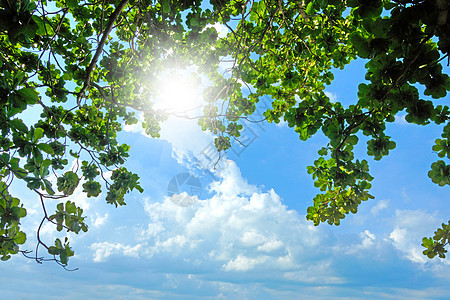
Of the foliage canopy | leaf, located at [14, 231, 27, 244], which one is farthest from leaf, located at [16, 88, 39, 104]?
leaf, located at [14, 231, 27, 244]

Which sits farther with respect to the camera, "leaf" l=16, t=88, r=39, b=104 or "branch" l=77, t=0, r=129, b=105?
"branch" l=77, t=0, r=129, b=105

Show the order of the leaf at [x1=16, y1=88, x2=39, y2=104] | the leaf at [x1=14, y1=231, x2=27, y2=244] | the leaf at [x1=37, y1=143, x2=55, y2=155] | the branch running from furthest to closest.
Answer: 1. the branch
2. the leaf at [x1=14, y1=231, x2=27, y2=244]
3. the leaf at [x1=37, y1=143, x2=55, y2=155]
4. the leaf at [x1=16, y1=88, x2=39, y2=104]

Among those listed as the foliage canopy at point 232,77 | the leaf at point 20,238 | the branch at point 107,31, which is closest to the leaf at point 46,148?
the foliage canopy at point 232,77

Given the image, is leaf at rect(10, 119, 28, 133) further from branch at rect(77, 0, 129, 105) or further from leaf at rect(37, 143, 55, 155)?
branch at rect(77, 0, 129, 105)

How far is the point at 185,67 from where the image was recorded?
3.90 meters

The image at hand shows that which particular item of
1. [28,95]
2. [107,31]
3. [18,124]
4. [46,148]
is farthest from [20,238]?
[107,31]

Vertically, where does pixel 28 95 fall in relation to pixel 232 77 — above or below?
below

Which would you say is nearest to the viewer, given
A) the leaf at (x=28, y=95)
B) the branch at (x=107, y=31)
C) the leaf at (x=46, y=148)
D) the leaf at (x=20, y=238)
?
the leaf at (x=28, y=95)

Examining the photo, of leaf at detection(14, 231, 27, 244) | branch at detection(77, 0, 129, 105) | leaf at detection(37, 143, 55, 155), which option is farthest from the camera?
branch at detection(77, 0, 129, 105)

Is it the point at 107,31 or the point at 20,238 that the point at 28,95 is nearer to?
the point at 20,238

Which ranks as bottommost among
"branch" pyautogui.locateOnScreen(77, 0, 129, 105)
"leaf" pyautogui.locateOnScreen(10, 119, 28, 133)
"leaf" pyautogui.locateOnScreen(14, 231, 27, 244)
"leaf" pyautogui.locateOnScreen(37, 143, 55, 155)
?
"leaf" pyautogui.locateOnScreen(14, 231, 27, 244)

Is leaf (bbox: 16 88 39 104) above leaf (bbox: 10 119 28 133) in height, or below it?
above

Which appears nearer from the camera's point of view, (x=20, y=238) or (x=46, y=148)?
(x=46, y=148)

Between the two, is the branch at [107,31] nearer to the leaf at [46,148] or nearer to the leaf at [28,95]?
the leaf at [28,95]
